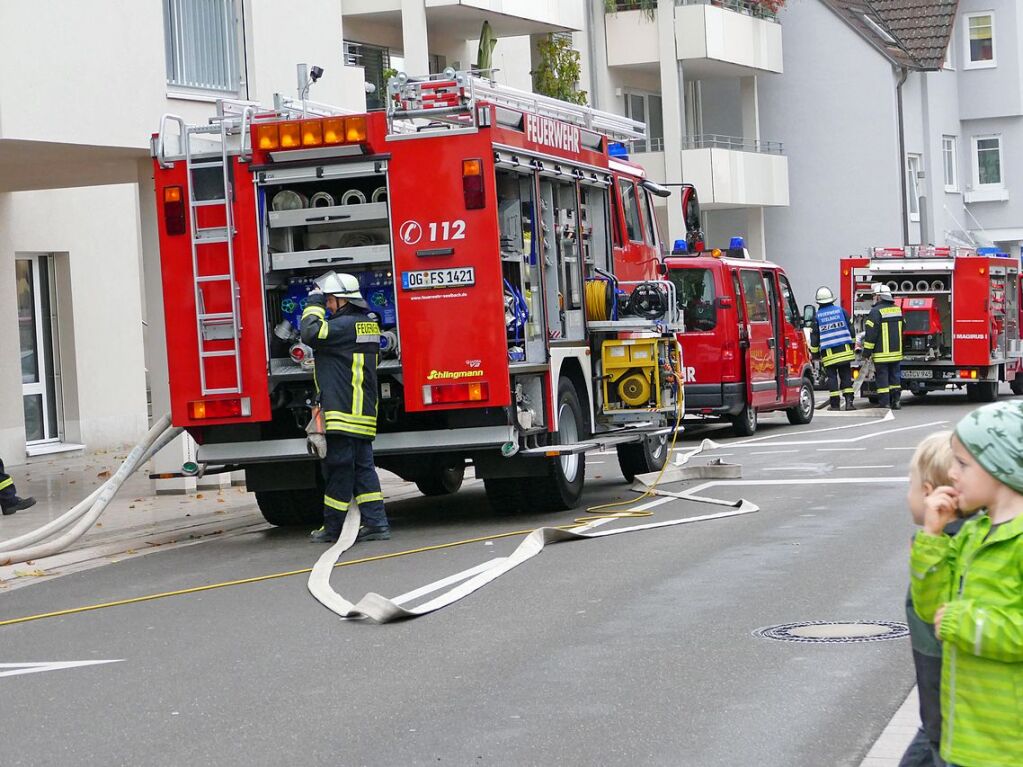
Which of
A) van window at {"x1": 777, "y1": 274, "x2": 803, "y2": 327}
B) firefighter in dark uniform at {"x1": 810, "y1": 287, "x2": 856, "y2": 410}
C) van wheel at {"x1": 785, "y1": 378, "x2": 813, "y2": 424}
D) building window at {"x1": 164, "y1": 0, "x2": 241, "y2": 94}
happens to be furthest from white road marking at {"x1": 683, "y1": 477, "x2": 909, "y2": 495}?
firefighter in dark uniform at {"x1": 810, "y1": 287, "x2": 856, "y2": 410}

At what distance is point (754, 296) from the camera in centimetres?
2161

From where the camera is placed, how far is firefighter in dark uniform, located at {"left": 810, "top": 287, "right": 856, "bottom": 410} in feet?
81.6

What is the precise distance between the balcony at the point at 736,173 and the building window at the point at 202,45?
59.5ft

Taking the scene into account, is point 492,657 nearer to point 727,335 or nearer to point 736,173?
point 727,335

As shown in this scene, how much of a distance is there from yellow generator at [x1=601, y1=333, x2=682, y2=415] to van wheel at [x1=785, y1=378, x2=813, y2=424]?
962 centimetres

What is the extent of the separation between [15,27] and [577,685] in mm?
9761

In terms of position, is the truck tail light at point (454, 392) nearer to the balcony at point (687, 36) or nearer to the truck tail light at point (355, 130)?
the truck tail light at point (355, 130)

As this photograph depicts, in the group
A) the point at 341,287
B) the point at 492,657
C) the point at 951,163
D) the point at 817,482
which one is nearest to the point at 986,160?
the point at 951,163

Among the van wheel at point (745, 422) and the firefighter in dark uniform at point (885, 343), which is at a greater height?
the firefighter in dark uniform at point (885, 343)

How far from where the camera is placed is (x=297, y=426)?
12.5m

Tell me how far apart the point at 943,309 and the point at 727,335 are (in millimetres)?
7739

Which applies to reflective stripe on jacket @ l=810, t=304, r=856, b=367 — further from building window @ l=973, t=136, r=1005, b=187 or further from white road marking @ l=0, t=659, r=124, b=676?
building window @ l=973, t=136, r=1005, b=187

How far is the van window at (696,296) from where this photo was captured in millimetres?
20578

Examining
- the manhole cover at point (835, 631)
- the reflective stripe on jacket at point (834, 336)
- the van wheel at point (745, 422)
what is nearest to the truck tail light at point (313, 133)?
the manhole cover at point (835, 631)
